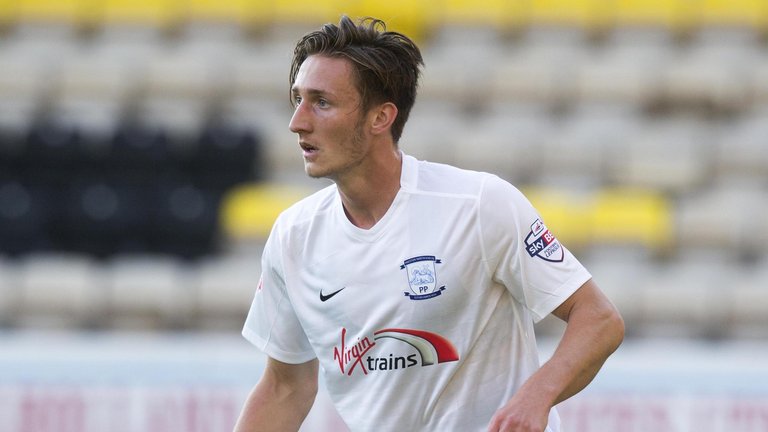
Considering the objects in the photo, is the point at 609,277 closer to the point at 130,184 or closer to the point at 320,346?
the point at 130,184

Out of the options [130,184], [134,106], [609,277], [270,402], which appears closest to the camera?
[270,402]

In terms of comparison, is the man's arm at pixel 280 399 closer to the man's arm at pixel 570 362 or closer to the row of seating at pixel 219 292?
the man's arm at pixel 570 362

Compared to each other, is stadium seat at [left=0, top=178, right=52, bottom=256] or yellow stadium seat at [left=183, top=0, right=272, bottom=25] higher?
yellow stadium seat at [left=183, top=0, right=272, bottom=25]

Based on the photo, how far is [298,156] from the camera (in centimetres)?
881

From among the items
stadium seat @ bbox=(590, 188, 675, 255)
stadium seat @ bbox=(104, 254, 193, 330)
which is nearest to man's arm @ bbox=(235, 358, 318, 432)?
stadium seat @ bbox=(104, 254, 193, 330)

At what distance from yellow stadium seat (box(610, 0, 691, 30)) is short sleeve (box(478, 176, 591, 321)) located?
6815mm

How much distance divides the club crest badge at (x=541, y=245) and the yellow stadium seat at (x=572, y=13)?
6.76 meters

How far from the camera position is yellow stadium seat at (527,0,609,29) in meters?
9.38

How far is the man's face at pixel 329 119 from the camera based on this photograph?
9.45 feet

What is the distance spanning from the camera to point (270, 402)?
3.16 metres

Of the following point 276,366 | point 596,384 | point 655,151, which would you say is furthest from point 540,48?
point 276,366

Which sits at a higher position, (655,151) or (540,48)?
(540,48)

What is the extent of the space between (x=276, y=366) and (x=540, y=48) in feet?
21.2

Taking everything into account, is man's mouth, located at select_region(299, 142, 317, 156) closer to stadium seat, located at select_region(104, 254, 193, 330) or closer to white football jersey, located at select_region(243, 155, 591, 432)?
white football jersey, located at select_region(243, 155, 591, 432)
